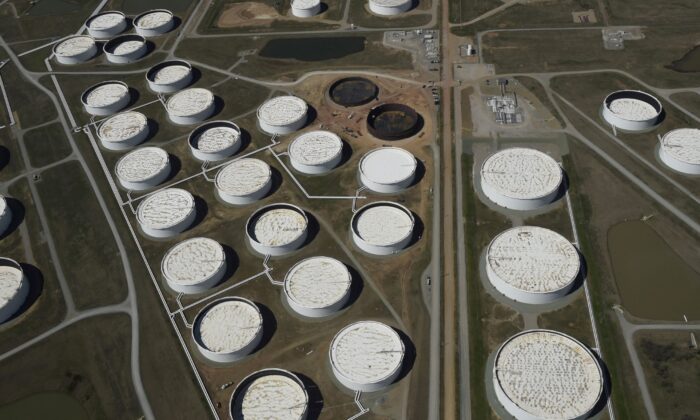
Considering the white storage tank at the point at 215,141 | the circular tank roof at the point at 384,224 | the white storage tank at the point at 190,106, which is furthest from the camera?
the white storage tank at the point at 190,106

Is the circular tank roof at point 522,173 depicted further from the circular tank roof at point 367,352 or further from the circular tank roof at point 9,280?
the circular tank roof at point 9,280

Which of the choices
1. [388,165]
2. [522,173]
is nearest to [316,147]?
[388,165]

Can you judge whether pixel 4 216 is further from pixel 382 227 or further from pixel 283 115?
pixel 382 227

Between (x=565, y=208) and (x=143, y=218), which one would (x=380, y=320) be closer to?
(x=565, y=208)

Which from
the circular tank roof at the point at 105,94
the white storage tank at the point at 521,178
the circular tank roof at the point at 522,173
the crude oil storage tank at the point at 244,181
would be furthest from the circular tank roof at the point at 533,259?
the circular tank roof at the point at 105,94

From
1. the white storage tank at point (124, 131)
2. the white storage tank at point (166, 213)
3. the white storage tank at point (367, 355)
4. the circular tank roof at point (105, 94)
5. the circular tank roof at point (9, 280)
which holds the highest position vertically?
the circular tank roof at point (105, 94)

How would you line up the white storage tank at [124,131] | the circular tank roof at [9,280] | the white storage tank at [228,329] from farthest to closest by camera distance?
the white storage tank at [124,131]
the circular tank roof at [9,280]
the white storage tank at [228,329]

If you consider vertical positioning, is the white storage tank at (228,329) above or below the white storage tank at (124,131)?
below
